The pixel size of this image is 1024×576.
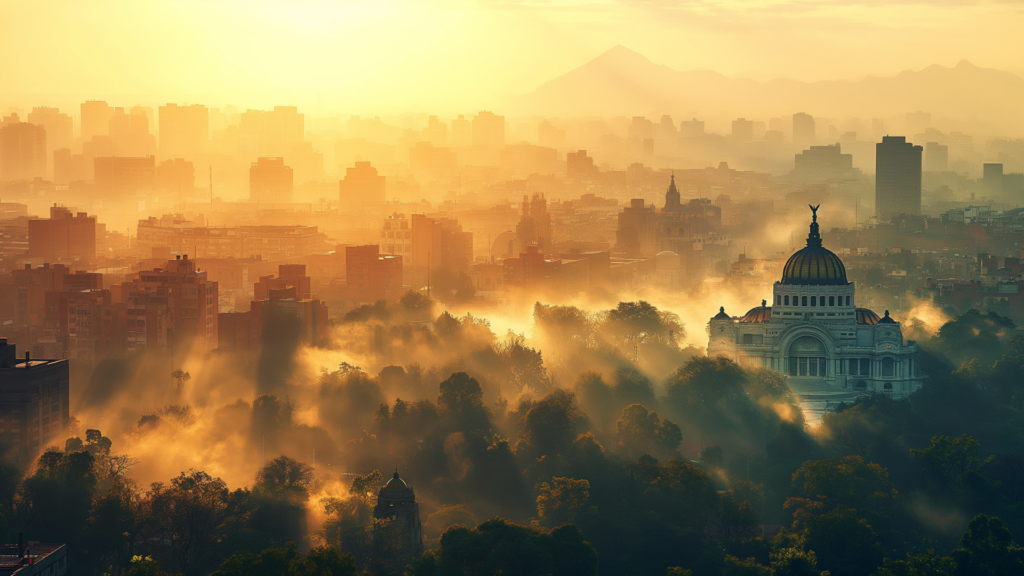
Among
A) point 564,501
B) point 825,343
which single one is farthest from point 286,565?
point 825,343

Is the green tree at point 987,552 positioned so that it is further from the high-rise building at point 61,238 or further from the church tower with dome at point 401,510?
the high-rise building at point 61,238

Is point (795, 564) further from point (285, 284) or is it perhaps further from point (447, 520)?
point (285, 284)

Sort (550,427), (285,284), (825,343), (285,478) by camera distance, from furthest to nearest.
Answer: (285,284) → (825,343) → (550,427) → (285,478)

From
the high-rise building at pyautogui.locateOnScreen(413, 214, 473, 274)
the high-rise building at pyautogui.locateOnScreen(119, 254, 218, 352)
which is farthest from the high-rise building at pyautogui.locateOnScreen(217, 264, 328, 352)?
the high-rise building at pyautogui.locateOnScreen(413, 214, 473, 274)

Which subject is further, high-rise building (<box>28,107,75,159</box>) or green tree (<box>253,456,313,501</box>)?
high-rise building (<box>28,107,75,159</box>)

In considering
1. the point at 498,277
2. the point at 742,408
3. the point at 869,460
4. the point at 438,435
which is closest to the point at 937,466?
the point at 869,460

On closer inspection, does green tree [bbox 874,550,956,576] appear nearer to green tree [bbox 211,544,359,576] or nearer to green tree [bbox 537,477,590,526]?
green tree [bbox 537,477,590,526]
